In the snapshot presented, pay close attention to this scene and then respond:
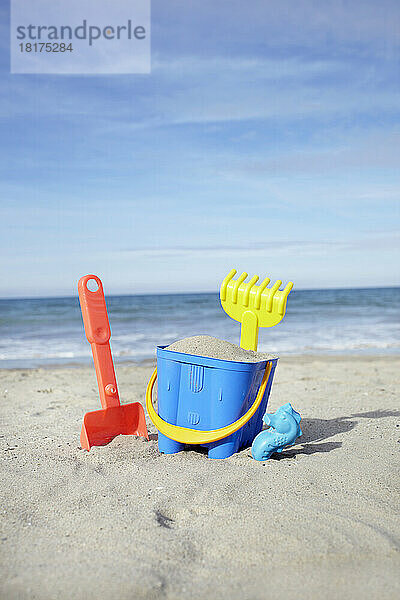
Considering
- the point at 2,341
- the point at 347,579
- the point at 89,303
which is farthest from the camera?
the point at 2,341

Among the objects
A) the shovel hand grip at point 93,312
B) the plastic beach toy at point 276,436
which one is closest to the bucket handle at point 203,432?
the plastic beach toy at point 276,436

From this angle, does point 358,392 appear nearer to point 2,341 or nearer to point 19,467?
point 19,467

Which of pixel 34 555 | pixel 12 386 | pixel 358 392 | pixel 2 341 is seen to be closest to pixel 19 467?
pixel 34 555

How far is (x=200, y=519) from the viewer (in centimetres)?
231

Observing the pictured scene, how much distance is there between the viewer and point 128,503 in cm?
249

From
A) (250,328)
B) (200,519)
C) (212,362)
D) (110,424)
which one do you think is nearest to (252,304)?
(250,328)

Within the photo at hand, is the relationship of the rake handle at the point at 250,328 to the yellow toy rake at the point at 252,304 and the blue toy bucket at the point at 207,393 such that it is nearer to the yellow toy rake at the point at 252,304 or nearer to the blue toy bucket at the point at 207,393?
the yellow toy rake at the point at 252,304

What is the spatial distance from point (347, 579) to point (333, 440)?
1.68 metres

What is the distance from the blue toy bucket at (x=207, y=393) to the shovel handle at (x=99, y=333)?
Answer: 1.42ft

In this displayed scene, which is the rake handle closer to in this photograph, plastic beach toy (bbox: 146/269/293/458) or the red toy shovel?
plastic beach toy (bbox: 146/269/293/458)

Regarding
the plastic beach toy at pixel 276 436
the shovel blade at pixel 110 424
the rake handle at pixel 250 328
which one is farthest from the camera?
the rake handle at pixel 250 328

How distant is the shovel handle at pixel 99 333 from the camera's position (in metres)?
3.38

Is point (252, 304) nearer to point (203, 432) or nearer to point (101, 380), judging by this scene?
point (203, 432)

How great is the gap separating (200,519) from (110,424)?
1.28 metres
